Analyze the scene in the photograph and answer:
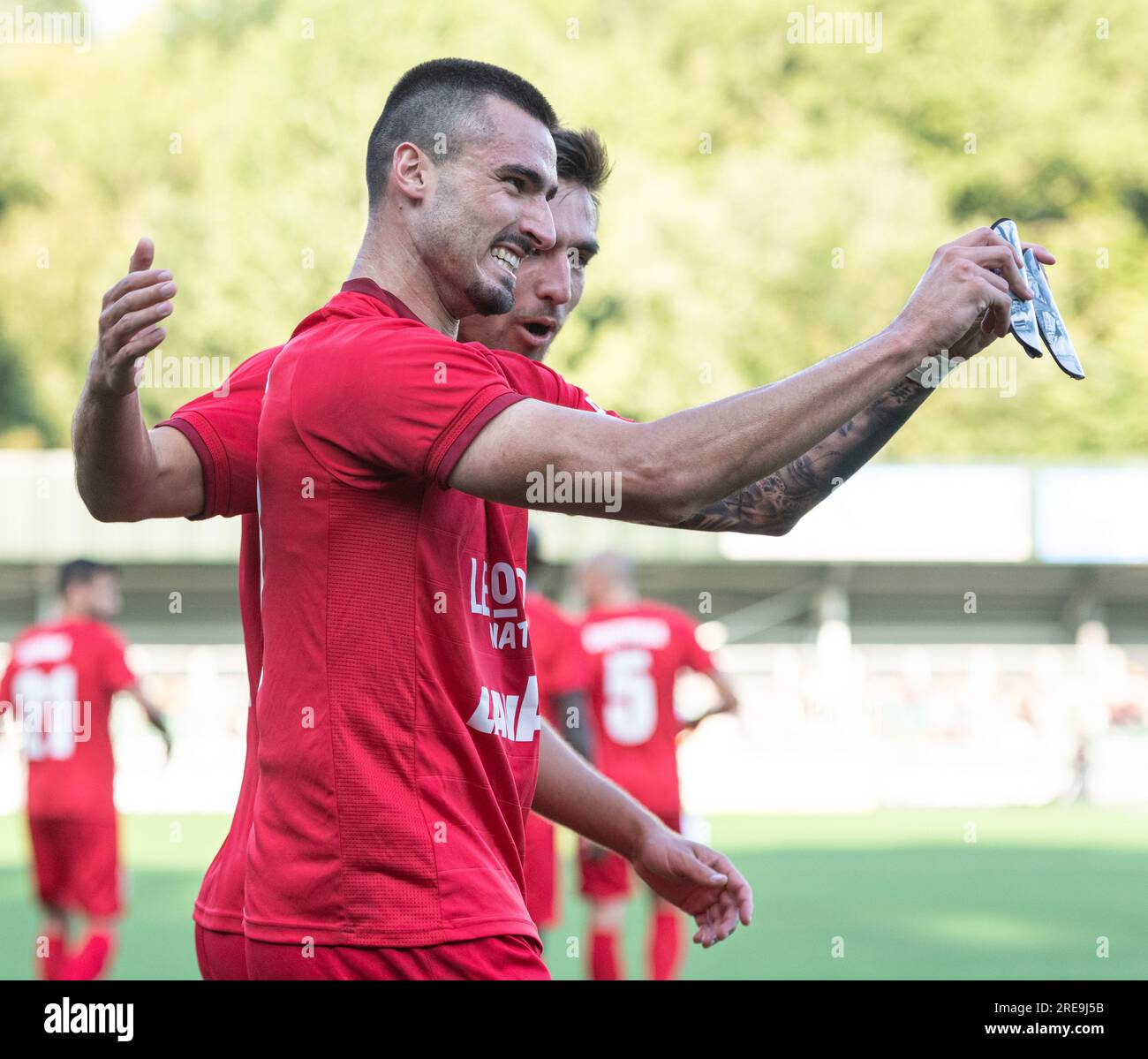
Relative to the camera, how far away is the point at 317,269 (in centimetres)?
3447

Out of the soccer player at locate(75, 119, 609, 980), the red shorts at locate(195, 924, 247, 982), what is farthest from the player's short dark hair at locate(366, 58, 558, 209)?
the red shorts at locate(195, 924, 247, 982)

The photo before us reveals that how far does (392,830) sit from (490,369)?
74 centimetres

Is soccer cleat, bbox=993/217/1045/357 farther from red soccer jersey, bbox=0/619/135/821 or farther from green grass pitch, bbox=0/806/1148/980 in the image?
red soccer jersey, bbox=0/619/135/821

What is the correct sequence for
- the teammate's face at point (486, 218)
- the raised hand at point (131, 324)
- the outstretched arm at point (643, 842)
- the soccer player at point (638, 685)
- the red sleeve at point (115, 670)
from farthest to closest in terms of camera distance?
the soccer player at point (638, 685), the red sleeve at point (115, 670), the outstretched arm at point (643, 842), the teammate's face at point (486, 218), the raised hand at point (131, 324)

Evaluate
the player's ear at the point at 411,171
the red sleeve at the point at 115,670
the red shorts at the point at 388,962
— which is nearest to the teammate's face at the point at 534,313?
the player's ear at the point at 411,171

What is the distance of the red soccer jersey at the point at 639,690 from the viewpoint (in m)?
9.77

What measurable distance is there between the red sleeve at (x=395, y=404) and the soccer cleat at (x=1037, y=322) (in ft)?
Answer: 2.83

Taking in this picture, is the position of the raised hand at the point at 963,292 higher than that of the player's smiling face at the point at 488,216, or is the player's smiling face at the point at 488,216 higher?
the player's smiling face at the point at 488,216

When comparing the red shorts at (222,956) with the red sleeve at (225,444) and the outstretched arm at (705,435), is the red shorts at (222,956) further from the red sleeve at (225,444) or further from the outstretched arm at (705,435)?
the outstretched arm at (705,435)

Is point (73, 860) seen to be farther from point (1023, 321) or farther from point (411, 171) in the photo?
point (1023, 321)

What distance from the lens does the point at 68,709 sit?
925 cm

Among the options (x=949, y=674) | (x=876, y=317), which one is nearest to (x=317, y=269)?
(x=876, y=317)

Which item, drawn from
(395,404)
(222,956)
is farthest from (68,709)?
(395,404)
